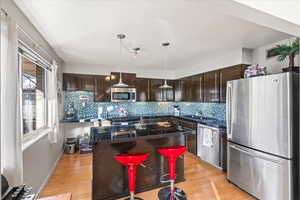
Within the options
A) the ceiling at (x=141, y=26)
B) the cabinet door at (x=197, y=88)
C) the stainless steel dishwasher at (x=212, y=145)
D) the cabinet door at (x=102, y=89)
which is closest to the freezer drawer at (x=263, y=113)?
the stainless steel dishwasher at (x=212, y=145)

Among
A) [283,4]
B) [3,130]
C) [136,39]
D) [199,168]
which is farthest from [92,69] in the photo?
[283,4]

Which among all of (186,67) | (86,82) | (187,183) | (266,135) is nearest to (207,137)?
(187,183)

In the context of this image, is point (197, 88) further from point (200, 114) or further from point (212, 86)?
point (200, 114)

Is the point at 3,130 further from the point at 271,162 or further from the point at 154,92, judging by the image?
the point at 154,92

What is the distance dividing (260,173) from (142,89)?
386 cm

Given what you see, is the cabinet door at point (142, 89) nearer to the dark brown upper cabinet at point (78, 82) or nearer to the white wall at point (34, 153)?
the dark brown upper cabinet at point (78, 82)

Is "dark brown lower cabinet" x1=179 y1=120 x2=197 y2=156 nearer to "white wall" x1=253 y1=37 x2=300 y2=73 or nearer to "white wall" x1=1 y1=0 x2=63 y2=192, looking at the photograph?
"white wall" x1=253 y1=37 x2=300 y2=73

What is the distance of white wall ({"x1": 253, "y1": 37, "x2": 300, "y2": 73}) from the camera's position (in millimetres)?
2697

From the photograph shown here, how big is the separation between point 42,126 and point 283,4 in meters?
3.77

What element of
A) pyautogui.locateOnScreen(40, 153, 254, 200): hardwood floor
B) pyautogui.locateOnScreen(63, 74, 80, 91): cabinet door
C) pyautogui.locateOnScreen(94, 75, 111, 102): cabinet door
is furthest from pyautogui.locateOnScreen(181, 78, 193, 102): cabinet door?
pyautogui.locateOnScreen(63, 74, 80, 91): cabinet door

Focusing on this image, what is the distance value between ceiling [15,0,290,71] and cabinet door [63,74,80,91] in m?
1.21

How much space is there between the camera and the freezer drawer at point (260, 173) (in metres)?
1.93

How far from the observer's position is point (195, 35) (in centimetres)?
256

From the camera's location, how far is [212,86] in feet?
12.6
